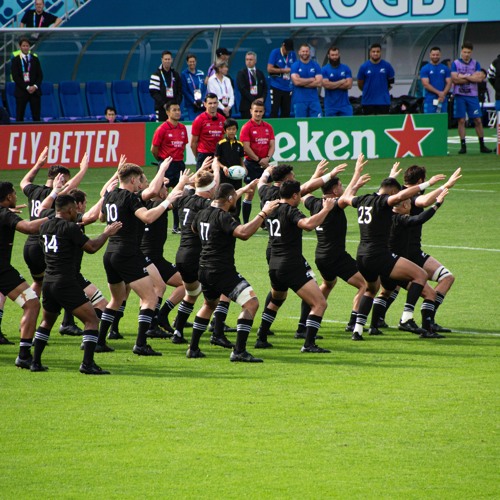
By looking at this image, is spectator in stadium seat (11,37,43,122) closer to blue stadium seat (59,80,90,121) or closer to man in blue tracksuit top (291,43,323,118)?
blue stadium seat (59,80,90,121)

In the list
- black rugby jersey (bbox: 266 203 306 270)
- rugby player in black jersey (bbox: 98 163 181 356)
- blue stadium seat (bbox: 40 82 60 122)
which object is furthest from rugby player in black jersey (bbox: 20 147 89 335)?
blue stadium seat (bbox: 40 82 60 122)

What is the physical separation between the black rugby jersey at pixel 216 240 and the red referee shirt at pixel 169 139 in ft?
29.8

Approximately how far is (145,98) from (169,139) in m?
12.7

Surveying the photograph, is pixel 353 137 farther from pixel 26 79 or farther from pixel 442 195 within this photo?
pixel 442 195

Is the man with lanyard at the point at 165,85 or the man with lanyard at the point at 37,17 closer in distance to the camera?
the man with lanyard at the point at 165,85

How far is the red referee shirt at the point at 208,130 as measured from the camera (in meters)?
21.5

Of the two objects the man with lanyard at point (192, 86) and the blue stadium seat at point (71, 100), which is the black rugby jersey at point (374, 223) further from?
the blue stadium seat at point (71, 100)

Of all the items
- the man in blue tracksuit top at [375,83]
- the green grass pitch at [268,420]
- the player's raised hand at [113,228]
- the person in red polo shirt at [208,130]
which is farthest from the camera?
the man in blue tracksuit top at [375,83]

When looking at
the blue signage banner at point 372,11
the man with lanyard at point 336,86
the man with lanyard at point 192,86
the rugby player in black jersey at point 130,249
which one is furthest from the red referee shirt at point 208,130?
the blue signage banner at point 372,11

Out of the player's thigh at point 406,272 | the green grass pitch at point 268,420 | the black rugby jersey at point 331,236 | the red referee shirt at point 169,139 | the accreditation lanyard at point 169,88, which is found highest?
the accreditation lanyard at point 169,88

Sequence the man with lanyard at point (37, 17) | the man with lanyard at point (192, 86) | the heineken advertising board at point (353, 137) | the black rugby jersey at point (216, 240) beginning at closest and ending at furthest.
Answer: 1. the black rugby jersey at point (216, 240)
2. the man with lanyard at point (192, 86)
3. the heineken advertising board at point (353, 137)
4. the man with lanyard at point (37, 17)

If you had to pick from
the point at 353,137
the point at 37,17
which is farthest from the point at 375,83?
the point at 37,17

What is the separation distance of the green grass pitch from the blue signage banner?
2671 cm

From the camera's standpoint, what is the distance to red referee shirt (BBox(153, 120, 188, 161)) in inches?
818
